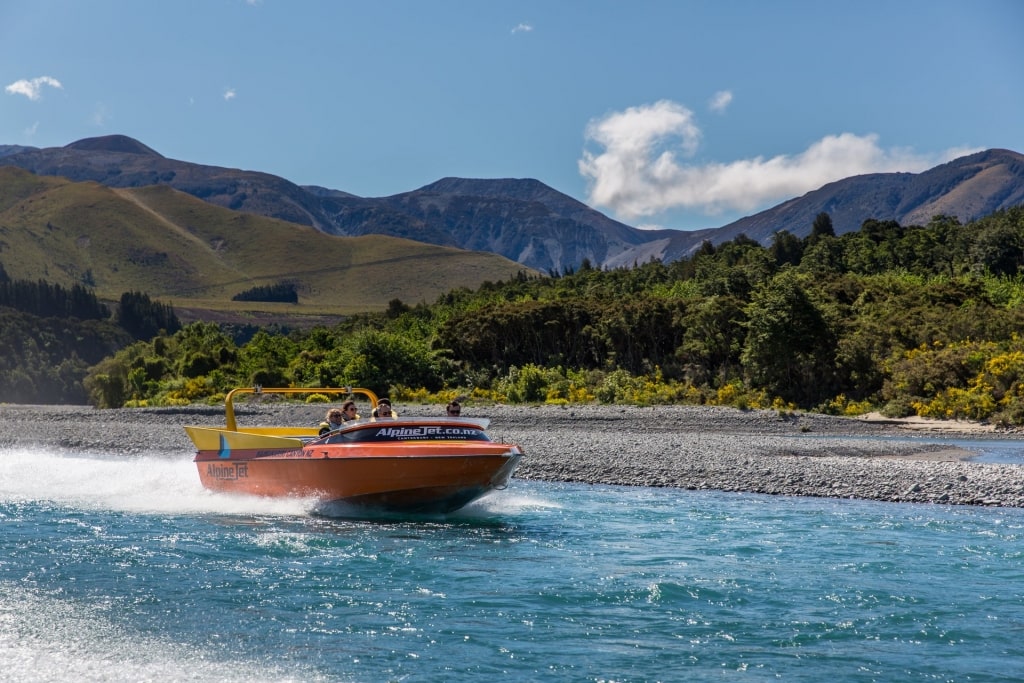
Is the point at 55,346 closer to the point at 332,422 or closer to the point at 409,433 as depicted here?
the point at 332,422

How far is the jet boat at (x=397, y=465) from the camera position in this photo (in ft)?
60.1

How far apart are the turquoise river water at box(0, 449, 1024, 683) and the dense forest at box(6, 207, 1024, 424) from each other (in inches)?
1079

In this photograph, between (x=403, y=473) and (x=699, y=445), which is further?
(x=699, y=445)

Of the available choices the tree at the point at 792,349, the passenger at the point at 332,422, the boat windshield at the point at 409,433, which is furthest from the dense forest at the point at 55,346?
the boat windshield at the point at 409,433

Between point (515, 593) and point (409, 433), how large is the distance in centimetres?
631

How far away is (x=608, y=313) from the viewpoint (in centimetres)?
6197

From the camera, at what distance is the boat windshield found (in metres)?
18.8

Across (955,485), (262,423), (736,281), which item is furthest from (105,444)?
(736,281)

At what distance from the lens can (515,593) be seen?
13094 millimetres

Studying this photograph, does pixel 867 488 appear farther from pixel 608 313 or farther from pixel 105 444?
pixel 608 313

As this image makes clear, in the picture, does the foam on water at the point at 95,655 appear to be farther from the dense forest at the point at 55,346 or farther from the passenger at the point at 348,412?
the dense forest at the point at 55,346

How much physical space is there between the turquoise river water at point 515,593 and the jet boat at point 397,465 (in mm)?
504

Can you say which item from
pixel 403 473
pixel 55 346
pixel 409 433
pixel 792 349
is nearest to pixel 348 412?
pixel 409 433

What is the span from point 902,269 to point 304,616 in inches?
2786
